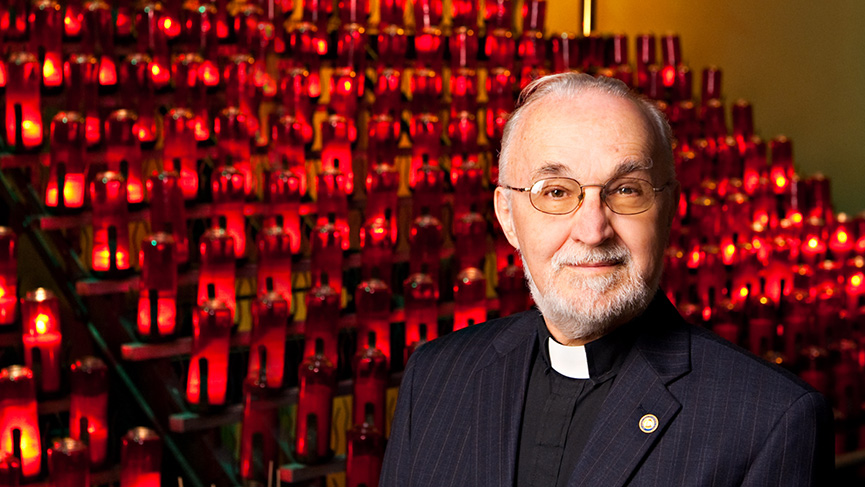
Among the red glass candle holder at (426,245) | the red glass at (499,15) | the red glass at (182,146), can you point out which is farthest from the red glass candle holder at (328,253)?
the red glass at (499,15)

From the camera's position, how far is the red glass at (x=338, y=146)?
2064mm

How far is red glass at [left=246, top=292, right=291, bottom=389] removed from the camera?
5.57 ft

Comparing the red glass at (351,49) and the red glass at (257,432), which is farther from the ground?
the red glass at (351,49)

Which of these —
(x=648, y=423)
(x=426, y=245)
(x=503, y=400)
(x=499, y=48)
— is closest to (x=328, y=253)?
(x=426, y=245)

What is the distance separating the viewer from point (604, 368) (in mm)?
671

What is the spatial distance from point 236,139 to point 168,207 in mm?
249

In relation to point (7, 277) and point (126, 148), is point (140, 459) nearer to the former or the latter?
point (7, 277)

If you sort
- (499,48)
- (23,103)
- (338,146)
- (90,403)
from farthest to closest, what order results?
1. (499,48)
2. (338,146)
3. (23,103)
4. (90,403)

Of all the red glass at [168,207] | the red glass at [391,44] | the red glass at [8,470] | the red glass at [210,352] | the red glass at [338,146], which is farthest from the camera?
the red glass at [391,44]

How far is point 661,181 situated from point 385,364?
1130mm

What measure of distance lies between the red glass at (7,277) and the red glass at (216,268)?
1.00 feet

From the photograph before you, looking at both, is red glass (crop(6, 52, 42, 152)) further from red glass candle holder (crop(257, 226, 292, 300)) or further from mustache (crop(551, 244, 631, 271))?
mustache (crop(551, 244, 631, 271))

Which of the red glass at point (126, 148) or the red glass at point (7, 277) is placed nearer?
the red glass at point (7, 277)

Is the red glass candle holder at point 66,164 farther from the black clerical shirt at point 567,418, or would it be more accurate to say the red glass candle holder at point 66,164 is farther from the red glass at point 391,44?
the black clerical shirt at point 567,418
